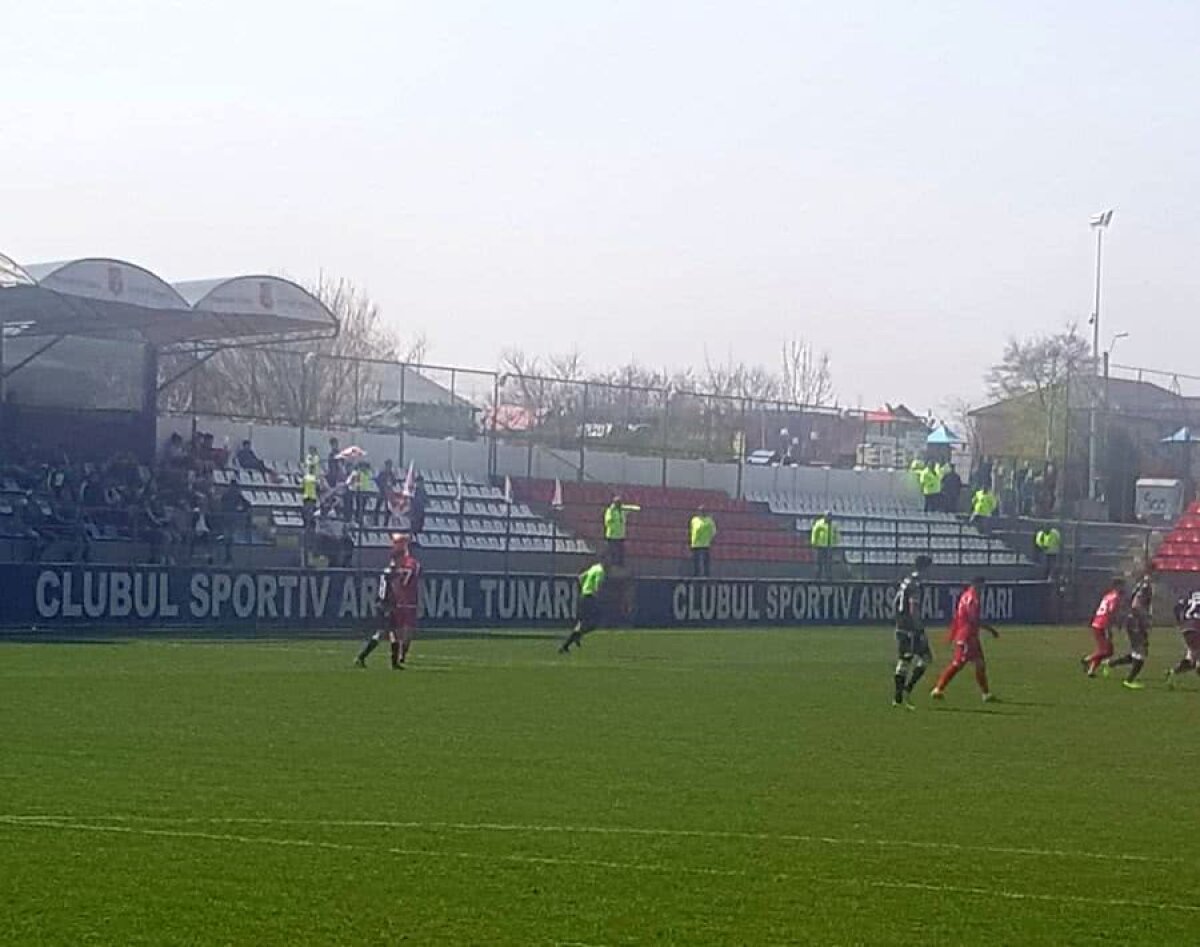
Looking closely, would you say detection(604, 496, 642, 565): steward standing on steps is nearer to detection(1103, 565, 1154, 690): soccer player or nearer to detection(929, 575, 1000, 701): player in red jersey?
detection(1103, 565, 1154, 690): soccer player

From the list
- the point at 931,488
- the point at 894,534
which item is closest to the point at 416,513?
the point at 894,534

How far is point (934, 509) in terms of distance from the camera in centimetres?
6322

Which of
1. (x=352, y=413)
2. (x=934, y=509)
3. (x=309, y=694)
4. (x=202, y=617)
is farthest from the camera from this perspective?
(x=934, y=509)

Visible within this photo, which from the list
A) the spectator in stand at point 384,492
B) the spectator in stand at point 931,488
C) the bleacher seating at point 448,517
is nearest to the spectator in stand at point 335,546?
the bleacher seating at point 448,517

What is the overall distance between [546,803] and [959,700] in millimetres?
12882

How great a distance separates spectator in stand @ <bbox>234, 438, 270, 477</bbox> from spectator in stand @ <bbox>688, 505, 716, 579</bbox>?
394 inches

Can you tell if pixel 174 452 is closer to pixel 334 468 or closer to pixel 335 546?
pixel 335 546

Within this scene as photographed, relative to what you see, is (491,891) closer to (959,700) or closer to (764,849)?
(764,849)

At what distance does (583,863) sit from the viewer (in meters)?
12.1

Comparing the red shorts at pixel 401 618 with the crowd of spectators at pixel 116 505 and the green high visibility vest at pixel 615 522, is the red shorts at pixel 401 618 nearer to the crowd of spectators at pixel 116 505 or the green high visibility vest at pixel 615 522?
the crowd of spectators at pixel 116 505

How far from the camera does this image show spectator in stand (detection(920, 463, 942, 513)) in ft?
206

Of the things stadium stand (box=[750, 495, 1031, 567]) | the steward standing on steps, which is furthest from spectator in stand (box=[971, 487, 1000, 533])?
the steward standing on steps

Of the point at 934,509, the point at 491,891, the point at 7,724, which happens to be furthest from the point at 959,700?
the point at 934,509

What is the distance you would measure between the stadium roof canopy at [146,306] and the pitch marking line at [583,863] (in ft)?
91.3
